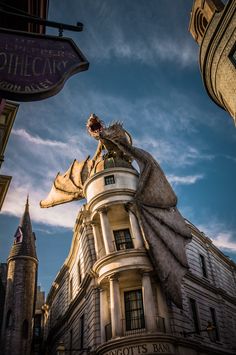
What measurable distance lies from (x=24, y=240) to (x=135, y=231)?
19108 millimetres

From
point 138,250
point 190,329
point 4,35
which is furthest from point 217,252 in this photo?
point 4,35

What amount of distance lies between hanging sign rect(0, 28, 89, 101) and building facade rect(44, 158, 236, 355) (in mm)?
14051

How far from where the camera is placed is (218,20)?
16.5 metres

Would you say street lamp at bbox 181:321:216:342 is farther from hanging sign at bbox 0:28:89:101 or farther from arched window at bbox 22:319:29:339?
arched window at bbox 22:319:29:339

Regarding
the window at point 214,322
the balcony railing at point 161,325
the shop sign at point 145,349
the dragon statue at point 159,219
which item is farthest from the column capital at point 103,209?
the window at point 214,322

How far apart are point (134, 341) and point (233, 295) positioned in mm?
15365

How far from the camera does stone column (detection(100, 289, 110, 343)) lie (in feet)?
58.7

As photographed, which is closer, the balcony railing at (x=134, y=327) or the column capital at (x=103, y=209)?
the balcony railing at (x=134, y=327)

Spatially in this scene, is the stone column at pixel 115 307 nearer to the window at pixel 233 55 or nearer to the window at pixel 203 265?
the window at pixel 203 265

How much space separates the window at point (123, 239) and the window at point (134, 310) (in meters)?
2.85

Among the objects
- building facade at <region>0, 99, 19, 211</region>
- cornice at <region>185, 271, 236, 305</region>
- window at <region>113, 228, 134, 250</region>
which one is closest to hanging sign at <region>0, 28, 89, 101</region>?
building facade at <region>0, 99, 19, 211</region>

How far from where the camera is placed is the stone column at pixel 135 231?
19.8 m

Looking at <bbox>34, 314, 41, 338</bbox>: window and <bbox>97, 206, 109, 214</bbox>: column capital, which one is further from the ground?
<bbox>97, 206, 109, 214</bbox>: column capital

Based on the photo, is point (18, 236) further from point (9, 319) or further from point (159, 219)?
point (159, 219)
